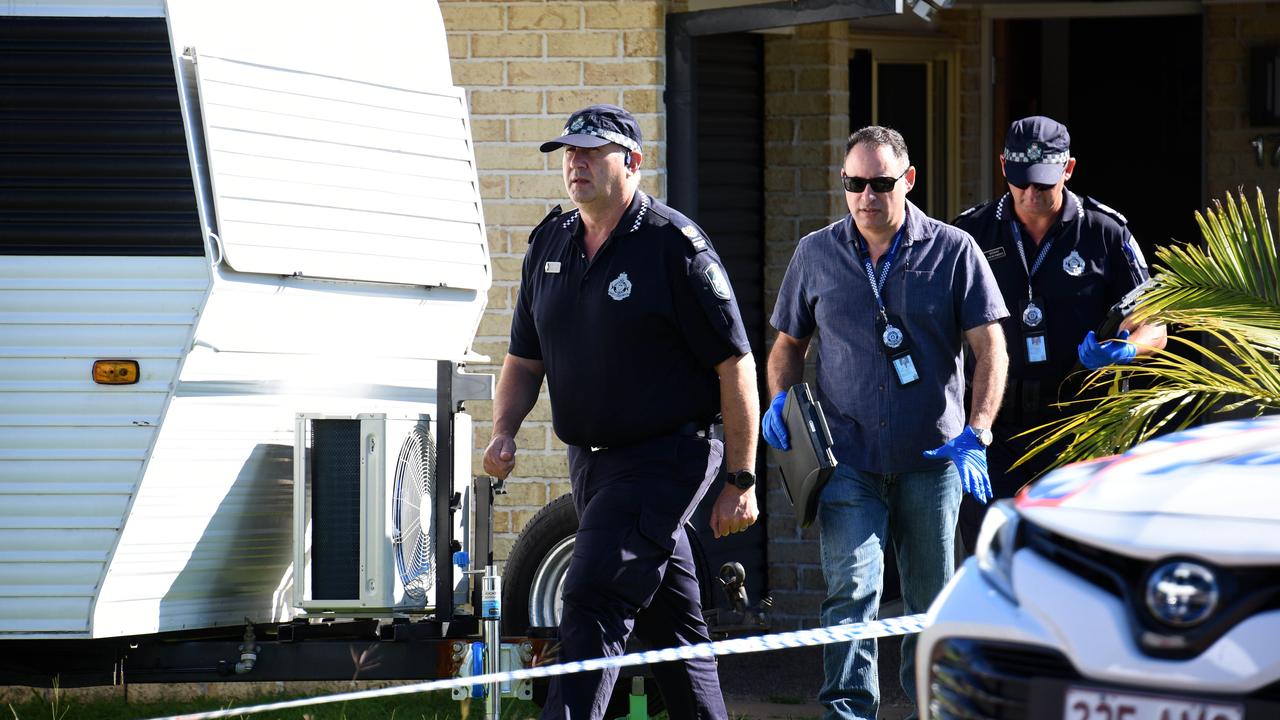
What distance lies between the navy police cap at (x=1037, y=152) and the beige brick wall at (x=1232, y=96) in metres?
3.66

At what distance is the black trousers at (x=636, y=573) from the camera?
17.3 feet

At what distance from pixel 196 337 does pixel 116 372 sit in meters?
0.27

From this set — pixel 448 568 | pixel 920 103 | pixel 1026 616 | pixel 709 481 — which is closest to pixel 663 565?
pixel 709 481

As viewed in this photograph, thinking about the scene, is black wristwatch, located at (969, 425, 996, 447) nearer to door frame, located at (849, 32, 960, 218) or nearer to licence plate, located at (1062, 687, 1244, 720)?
licence plate, located at (1062, 687, 1244, 720)

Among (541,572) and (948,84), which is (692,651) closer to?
(541,572)

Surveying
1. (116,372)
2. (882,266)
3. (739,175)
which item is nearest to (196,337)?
(116,372)

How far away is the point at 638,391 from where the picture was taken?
17.9 ft

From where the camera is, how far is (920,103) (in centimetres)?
986

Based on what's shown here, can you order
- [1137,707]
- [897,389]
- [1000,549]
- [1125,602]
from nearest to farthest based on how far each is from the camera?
1. [1137,707]
2. [1125,602]
3. [1000,549]
4. [897,389]

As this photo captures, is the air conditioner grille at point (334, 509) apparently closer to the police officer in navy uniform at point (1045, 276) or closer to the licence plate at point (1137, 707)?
the police officer in navy uniform at point (1045, 276)

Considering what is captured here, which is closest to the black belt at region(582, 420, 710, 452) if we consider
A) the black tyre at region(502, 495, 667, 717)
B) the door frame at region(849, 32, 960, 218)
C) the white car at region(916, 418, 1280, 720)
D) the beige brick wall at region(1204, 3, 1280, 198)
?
the black tyre at region(502, 495, 667, 717)

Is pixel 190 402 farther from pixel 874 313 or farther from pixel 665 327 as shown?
pixel 874 313

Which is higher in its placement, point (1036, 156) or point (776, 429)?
point (1036, 156)

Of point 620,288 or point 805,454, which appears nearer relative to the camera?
point 620,288
